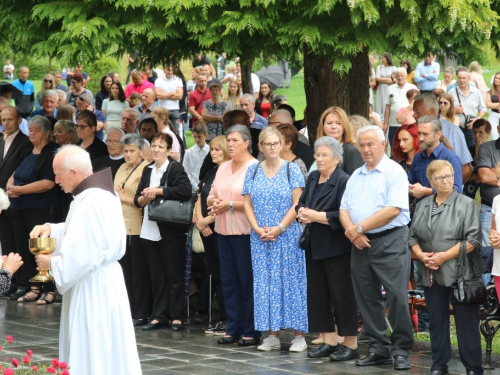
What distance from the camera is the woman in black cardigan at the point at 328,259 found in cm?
948

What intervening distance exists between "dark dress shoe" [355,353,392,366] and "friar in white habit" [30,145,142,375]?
9.39ft

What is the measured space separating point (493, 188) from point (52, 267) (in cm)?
605

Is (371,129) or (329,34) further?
(329,34)

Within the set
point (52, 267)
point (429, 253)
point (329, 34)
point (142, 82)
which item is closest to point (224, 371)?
point (429, 253)

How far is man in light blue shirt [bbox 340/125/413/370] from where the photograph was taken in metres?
9.04

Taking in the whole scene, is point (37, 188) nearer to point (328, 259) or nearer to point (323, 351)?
point (328, 259)

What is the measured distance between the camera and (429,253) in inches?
339

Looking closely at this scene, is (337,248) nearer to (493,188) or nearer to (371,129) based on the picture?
(371,129)

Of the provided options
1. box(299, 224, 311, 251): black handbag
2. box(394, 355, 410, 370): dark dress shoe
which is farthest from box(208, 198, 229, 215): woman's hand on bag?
box(394, 355, 410, 370): dark dress shoe

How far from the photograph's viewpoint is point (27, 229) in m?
13.2

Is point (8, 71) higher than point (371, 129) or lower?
higher

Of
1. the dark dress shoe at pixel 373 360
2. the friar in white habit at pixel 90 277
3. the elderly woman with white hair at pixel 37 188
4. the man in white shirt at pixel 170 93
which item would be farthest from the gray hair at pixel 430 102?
the man in white shirt at pixel 170 93

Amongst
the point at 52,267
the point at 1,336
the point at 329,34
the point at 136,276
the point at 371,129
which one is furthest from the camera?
the point at 136,276

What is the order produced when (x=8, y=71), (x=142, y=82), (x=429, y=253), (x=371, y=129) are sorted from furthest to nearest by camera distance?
(x=8, y=71)
(x=142, y=82)
(x=371, y=129)
(x=429, y=253)
